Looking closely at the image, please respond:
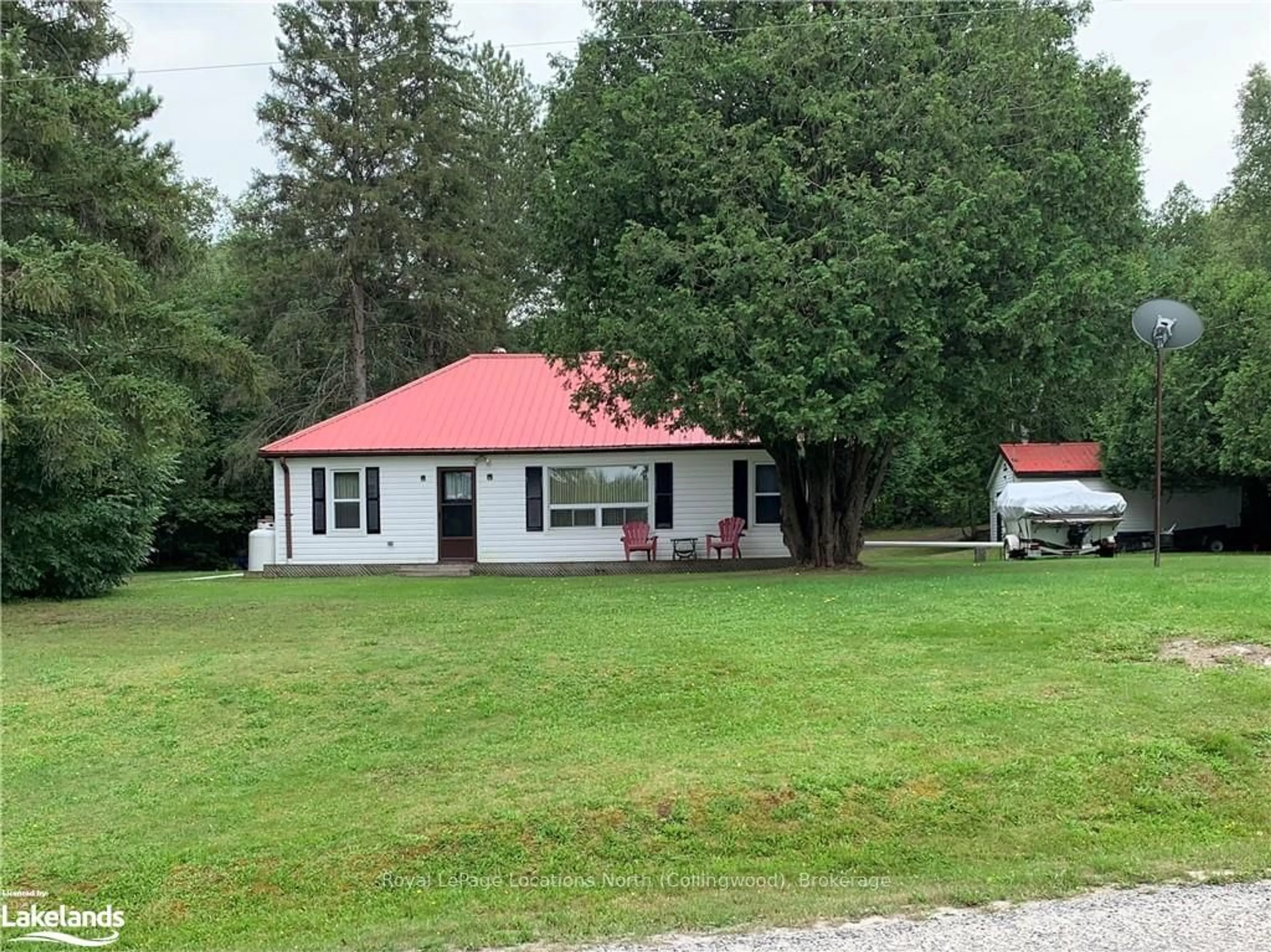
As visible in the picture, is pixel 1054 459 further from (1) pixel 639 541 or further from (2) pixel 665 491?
(1) pixel 639 541

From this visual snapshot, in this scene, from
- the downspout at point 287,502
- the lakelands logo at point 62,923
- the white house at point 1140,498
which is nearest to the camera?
the lakelands logo at point 62,923

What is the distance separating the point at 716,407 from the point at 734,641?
5.04m

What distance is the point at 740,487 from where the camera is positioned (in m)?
18.9

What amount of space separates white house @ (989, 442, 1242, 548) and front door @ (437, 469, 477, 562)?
14.4 metres

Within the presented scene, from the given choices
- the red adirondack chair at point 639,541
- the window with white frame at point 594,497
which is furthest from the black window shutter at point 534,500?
the red adirondack chair at point 639,541

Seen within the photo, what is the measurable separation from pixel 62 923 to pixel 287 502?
52.8ft

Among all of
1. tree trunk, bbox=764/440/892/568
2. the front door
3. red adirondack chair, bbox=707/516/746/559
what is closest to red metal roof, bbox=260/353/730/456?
the front door

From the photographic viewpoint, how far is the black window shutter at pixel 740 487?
18.9m

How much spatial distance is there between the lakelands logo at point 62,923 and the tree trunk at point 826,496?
1151cm

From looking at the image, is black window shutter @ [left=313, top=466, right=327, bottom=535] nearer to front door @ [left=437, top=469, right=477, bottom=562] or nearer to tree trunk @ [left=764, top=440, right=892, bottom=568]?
front door @ [left=437, top=469, right=477, bottom=562]

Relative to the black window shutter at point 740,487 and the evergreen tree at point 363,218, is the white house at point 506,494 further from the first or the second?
the evergreen tree at point 363,218

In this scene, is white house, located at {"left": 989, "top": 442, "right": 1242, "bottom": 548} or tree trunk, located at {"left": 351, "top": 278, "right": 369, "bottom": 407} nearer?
white house, located at {"left": 989, "top": 442, "right": 1242, "bottom": 548}

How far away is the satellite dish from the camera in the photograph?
36.2 ft

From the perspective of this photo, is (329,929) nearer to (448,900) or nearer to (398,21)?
(448,900)
